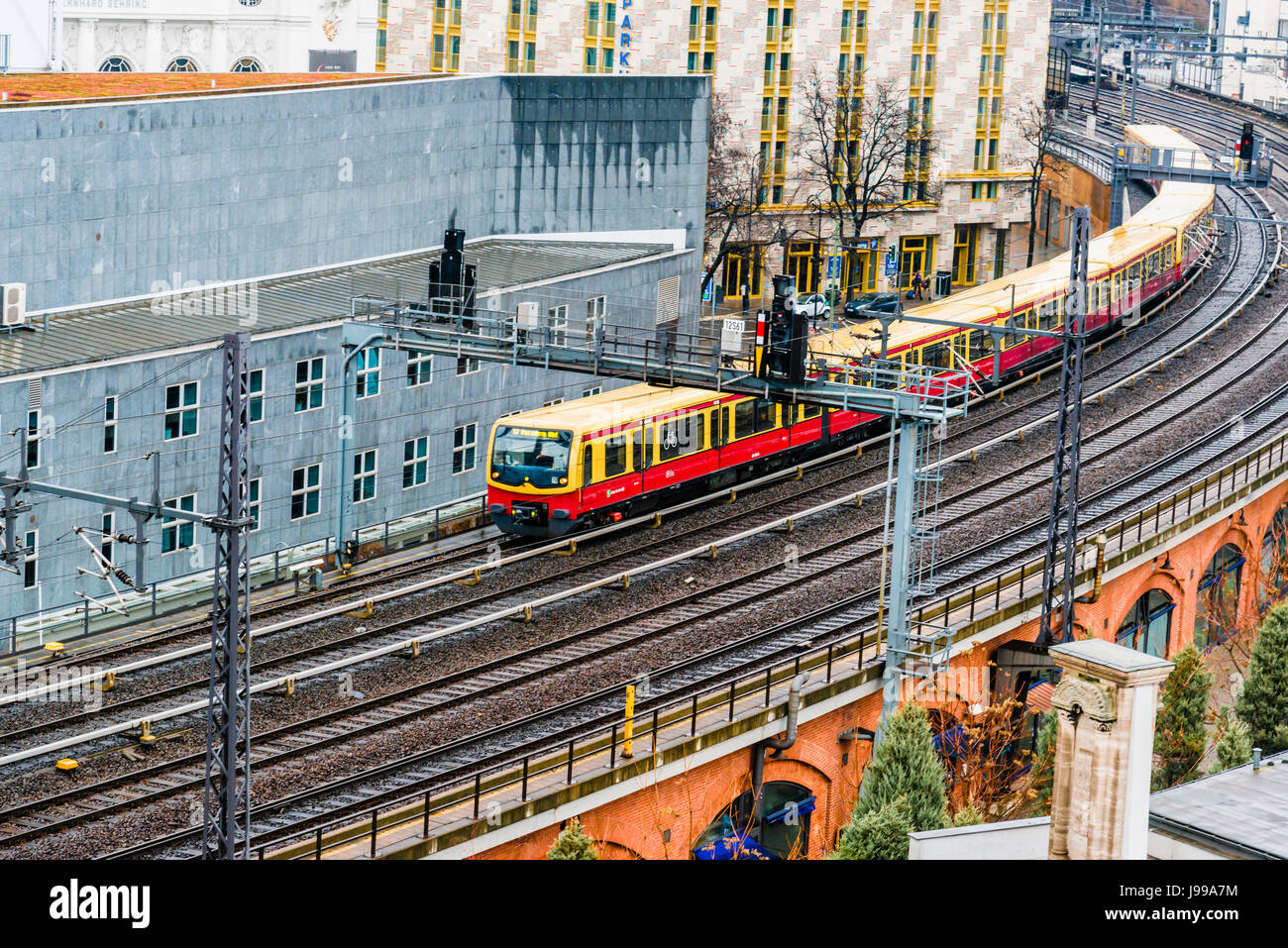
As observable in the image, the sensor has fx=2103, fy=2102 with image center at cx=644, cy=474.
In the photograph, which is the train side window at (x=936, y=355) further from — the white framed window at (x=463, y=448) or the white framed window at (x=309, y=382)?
the white framed window at (x=309, y=382)

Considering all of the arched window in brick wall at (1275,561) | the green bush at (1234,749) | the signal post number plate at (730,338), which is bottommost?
the arched window in brick wall at (1275,561)

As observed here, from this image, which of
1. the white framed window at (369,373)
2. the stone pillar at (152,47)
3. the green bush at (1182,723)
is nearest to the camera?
the green bush at (1182,723)

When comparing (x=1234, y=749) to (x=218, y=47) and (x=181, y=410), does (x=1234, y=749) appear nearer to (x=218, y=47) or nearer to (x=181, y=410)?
(x=181, y=410)

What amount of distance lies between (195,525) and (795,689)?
54.8 ft

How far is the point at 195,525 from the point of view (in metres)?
46.2

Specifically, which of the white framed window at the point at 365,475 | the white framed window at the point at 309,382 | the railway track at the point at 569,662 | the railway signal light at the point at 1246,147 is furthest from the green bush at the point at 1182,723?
Result: the railway signal light at the point at 1246,147

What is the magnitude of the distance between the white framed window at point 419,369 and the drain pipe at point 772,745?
1867 centimetres

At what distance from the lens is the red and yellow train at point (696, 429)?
149 ft

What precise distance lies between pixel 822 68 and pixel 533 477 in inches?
1955

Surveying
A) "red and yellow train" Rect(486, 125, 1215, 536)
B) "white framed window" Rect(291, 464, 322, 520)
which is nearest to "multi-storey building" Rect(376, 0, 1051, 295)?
"red and yellow train" Rect(486, 125, 1215, 536)

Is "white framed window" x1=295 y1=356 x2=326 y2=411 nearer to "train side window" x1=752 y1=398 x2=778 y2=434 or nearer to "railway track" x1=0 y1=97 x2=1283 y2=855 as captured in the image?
"train side window" x1=752 y1=398 x2=778 y2=434

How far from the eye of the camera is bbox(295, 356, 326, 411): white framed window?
4775cm

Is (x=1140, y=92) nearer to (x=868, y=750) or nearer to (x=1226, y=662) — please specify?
(x=1226, y=662)
